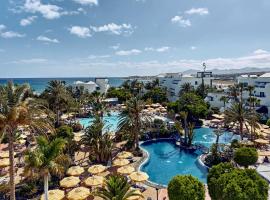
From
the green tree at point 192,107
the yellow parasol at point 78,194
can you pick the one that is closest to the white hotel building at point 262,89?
the green tree at point 192,107

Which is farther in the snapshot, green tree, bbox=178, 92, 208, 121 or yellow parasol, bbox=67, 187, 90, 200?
green tree, bbox=178, 92, 208, 121

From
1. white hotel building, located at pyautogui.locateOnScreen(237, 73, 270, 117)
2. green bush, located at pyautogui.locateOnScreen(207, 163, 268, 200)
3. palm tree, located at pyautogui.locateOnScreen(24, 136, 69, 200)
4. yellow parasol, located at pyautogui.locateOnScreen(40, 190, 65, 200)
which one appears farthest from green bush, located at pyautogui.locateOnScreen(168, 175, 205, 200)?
white hotel building, located at pyautogui.locateOnScreen(237, 73, 270, 117)

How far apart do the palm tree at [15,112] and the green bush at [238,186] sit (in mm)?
11073

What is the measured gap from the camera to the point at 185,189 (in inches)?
698

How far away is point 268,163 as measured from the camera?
30.6m

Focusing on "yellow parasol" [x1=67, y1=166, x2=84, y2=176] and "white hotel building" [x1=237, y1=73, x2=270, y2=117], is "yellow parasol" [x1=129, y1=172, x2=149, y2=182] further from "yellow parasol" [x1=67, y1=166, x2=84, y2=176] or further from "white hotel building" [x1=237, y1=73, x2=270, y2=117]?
"white hotel building" [x1=237, y1=73, x2=270, y2=117]

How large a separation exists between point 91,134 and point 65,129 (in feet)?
25.6

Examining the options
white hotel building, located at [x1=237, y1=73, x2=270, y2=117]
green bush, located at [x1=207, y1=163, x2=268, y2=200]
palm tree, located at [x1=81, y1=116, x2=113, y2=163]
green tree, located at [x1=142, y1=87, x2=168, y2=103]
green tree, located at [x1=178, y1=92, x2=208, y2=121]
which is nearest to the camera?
green bush, located at [x1=207, y1=163, x2=268, y2=200]

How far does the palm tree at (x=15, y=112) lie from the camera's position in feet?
51.2

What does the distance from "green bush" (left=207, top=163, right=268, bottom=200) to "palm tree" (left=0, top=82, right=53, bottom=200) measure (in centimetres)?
1107

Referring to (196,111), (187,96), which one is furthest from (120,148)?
(187,96)

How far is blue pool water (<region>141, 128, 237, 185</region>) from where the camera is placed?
29462 mm

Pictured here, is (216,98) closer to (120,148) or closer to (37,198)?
(120,148)

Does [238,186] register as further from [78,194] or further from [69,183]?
[69,183]
